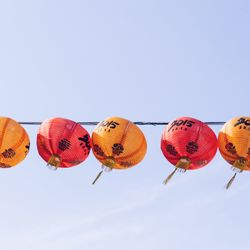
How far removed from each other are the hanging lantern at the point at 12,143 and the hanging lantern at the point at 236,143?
4483 millimetres

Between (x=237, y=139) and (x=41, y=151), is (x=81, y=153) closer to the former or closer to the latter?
(x=41, y=151)

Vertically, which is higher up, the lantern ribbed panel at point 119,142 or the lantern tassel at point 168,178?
the lantern ribbed panel at point 119,142

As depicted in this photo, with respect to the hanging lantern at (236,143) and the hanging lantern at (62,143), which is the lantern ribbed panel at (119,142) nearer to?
the hanging lantern at (62,143)

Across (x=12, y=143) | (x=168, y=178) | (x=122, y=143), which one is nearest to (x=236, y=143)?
(x=168, y=178)

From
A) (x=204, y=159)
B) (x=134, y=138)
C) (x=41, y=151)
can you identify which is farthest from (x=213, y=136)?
(x=41, y=151)

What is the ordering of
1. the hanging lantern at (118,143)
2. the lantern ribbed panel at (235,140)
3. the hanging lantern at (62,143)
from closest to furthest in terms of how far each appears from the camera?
the lantern ribbed panel at (235,140) → the hanging lantern at (118,143) → the hanging lantern at (62,143)

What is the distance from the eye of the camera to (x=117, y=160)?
40.7 feet

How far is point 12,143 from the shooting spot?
1252 centimetres

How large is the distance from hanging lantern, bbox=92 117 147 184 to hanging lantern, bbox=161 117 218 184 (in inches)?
23.0

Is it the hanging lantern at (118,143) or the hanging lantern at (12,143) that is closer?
the hanging lantern at (118,143)

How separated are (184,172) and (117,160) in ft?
4.98

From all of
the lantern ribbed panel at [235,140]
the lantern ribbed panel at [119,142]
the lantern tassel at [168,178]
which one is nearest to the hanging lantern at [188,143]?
the lantern tassel at [168,178]

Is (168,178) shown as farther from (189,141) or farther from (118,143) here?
(118,143)

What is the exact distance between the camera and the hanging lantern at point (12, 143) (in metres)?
12.4
